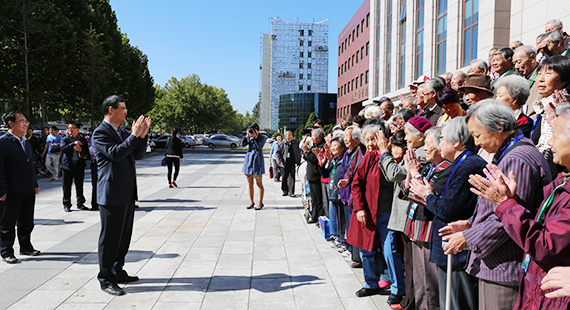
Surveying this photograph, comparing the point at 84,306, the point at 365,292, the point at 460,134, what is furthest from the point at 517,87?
the point at 84,306

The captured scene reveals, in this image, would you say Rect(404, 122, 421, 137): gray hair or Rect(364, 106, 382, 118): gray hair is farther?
Rect(364, 106, 382, 118): gray hair

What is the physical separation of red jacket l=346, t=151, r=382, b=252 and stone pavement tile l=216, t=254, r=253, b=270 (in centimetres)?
181

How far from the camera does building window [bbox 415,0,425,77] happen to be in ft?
83.4

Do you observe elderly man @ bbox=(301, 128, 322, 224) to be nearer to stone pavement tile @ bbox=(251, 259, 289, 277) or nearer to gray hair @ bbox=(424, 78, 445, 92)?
stone pavement tile @ bbox=(251, 259, 289, 277)

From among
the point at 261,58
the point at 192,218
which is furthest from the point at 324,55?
the point at 192,218

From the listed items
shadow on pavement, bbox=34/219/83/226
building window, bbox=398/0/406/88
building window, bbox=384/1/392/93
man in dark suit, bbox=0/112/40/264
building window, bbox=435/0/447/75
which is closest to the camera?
man in dark suit, bbox=0/112/40/264

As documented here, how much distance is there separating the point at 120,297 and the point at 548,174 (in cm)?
419

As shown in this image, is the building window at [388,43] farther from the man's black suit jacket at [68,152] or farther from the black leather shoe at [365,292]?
the black leather shoe at [365,292]

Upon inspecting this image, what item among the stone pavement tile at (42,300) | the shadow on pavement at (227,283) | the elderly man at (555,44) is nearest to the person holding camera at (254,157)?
the shadow on pavement at (227,283)

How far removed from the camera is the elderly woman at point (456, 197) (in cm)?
276

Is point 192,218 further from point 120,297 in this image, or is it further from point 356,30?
point 356,30

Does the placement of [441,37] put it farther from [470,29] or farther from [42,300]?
[42,300]

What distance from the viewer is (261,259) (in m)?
5.78

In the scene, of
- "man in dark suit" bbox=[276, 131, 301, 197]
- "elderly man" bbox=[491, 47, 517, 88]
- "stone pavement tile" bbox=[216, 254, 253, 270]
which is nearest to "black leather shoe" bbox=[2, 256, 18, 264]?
"stone pavement tile" bbox=[216, 254, 253, 270]
